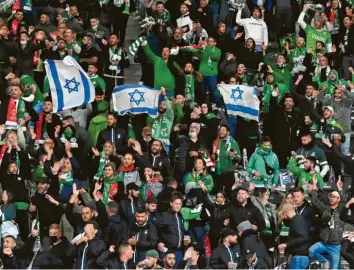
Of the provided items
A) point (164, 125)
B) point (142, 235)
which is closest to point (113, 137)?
point (164, 125)

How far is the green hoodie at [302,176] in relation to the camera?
23281 mm

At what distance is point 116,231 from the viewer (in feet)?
70.6

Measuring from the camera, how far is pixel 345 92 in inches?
1035

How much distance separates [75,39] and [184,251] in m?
6.62

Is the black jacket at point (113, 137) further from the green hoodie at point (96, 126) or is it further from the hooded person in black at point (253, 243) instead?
the hooded person in black at point (253, 243)

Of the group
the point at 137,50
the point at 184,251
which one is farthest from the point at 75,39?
the point at 184,251

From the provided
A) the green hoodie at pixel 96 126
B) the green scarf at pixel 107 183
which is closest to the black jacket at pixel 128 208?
the green scarf at pixel 107 183

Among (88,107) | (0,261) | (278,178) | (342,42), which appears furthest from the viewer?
(342,42)

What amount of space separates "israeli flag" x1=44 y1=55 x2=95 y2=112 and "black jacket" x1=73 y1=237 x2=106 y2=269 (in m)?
4.65

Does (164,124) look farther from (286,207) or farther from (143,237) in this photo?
(143,237)

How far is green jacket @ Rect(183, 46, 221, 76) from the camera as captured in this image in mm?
26734

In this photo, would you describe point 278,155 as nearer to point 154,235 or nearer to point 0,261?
point 154,235

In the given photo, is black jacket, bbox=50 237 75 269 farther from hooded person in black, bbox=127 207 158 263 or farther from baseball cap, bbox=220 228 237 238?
baseball cap, bbox=220 228 237 238

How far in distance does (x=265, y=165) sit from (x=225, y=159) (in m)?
0.69
